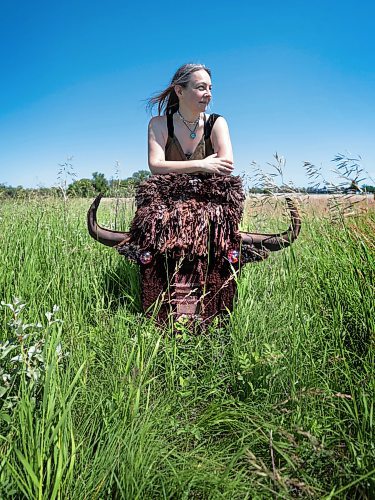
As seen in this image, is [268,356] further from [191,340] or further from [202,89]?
[202,89]

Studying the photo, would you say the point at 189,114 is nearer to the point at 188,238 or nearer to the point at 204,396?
the point at 188,238

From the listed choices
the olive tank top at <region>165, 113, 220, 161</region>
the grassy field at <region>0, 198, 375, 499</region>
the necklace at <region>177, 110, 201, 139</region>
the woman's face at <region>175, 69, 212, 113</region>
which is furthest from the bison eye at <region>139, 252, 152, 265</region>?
the woman's face at <region>175, 69, 212, 113</region>

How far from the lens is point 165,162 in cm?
283

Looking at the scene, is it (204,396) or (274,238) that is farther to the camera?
(274,238)

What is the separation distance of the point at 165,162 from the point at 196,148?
0.31 meters

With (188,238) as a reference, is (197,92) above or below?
above

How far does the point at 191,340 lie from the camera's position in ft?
8.23

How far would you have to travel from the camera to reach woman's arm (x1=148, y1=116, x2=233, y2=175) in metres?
2.71

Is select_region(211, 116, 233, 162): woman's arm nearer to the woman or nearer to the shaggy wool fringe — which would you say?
the woman

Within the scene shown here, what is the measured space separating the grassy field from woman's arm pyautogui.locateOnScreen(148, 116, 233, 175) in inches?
27.1

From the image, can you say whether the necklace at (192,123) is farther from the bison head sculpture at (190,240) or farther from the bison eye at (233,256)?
the bison eye at (233,256)

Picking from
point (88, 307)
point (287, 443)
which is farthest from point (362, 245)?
point (88, 307)

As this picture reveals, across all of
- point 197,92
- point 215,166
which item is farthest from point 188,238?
point 197,92

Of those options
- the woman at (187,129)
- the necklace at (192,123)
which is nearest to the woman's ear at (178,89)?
the woman at (187,129)
